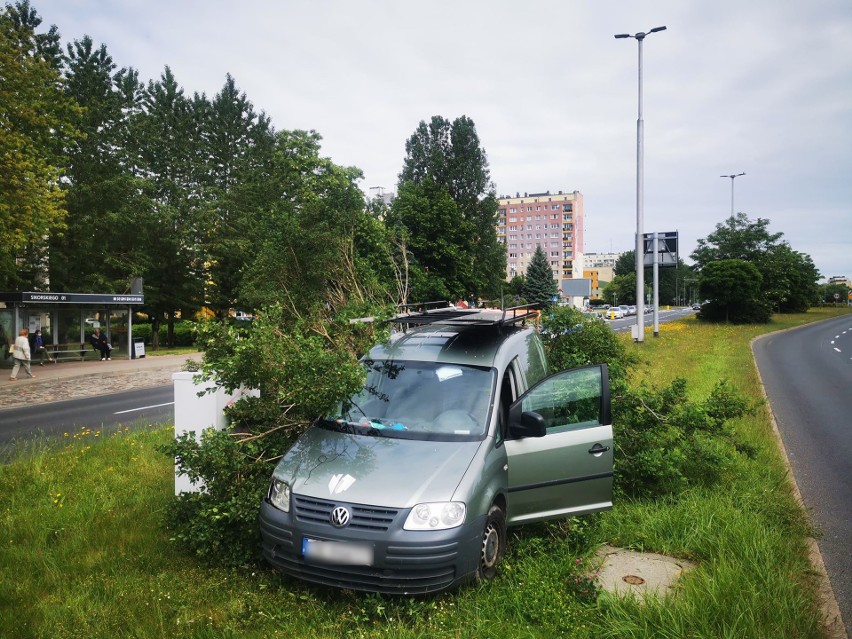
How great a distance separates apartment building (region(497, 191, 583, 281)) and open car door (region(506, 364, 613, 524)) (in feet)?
450

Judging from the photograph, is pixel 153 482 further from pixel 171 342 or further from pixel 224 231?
pixel 171 342

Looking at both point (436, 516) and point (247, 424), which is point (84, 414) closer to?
point (247, 424)

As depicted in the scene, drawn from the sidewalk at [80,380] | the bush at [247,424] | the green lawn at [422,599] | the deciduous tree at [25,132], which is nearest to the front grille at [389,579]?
the green lawn at [422,599]

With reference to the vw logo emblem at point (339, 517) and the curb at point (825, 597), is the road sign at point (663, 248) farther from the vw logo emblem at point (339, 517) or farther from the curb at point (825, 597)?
the vw logo emblem at point (339, 517)

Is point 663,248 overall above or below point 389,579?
above

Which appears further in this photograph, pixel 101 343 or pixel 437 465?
pixel 101 343

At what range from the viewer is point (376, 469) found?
393 cm

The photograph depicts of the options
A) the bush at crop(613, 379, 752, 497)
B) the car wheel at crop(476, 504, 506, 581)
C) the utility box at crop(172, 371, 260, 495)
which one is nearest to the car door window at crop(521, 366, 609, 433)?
the car wheel at crop(476, 504, 506, 581)

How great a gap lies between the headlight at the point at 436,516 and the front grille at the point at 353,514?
0.11 metres

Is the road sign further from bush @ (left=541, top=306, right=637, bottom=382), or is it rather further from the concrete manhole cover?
the concrete manhole cover

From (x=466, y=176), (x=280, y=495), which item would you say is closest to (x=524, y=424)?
(x=280, y=495)

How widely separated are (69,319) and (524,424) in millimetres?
26777

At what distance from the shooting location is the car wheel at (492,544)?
3943mm

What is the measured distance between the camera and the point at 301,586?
407cm
